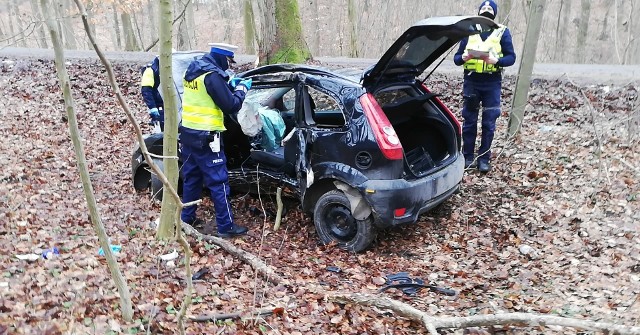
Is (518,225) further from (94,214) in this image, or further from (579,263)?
(94,214)

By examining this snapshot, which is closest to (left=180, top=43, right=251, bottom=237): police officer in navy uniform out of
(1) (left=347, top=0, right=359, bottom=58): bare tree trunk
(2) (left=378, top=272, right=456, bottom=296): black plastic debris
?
(2) (left=378, top=272, right=456, bottom=296): black plastic debris

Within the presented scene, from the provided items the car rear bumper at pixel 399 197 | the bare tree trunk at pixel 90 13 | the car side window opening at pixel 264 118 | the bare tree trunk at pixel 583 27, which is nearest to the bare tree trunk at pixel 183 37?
the bare tree trunk at pixel 90 13

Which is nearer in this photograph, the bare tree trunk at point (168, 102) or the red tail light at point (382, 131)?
the bare tree trunk at point (168, 102)

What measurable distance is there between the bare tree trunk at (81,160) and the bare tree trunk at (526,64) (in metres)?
6.16

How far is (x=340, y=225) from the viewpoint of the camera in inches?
205

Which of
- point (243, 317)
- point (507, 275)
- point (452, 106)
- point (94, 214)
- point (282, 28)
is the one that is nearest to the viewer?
point (94, 214)

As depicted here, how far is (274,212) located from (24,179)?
11.2 feet

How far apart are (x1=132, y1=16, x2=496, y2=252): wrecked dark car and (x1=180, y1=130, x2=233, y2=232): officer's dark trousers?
1.66 ft

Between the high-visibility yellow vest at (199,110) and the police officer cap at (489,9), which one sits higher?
the police officer cap at (489,9)

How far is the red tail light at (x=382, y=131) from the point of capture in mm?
4648

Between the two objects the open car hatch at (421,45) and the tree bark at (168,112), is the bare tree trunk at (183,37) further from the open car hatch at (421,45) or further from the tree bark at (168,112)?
the tree bark at (168,112)

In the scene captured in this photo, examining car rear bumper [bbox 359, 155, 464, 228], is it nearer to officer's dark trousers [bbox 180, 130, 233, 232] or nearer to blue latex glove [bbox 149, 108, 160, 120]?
officer's dark trousers [bbox 180, 130, 233, 232]

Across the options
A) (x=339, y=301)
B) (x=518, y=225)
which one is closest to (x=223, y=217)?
(x=339, y=301)

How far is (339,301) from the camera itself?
390 cm
